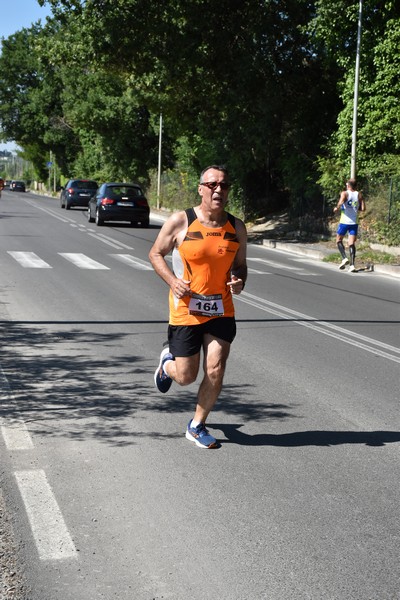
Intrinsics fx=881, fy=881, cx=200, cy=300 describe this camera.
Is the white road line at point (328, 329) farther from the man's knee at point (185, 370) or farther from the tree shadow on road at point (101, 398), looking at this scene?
the man's knee at point (185, 370)

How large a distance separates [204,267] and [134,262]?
41.5ft

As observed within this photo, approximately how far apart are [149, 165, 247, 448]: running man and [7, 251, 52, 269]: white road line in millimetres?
10868

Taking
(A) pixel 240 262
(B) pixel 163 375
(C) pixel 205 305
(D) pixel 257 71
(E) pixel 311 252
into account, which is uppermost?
(D) pixel 257 71

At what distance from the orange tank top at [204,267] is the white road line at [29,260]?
35.9 feet

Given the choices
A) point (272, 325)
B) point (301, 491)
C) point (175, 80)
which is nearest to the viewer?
point (301, 491)

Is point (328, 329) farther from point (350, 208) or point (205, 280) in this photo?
point (350, 208)

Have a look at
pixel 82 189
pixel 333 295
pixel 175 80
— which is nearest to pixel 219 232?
pixel 333 295

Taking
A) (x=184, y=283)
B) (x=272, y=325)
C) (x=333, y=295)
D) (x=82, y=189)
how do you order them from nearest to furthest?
(x=184, y=283)
(x=272, y=325)
(x=333, y=295)
(x=82, y=189)

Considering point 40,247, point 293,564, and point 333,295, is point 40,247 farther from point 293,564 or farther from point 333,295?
point 293,564

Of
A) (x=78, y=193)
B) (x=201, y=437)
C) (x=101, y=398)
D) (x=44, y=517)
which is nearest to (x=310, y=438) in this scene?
(x=201, y=437)

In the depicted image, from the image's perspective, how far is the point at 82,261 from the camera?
57.7 ft

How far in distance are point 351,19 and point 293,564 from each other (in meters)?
22.3

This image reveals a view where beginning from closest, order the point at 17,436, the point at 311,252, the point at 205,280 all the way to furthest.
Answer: the point at 205,280 < the point at 17,436 < the point at 311,252

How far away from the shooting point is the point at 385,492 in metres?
4.77
